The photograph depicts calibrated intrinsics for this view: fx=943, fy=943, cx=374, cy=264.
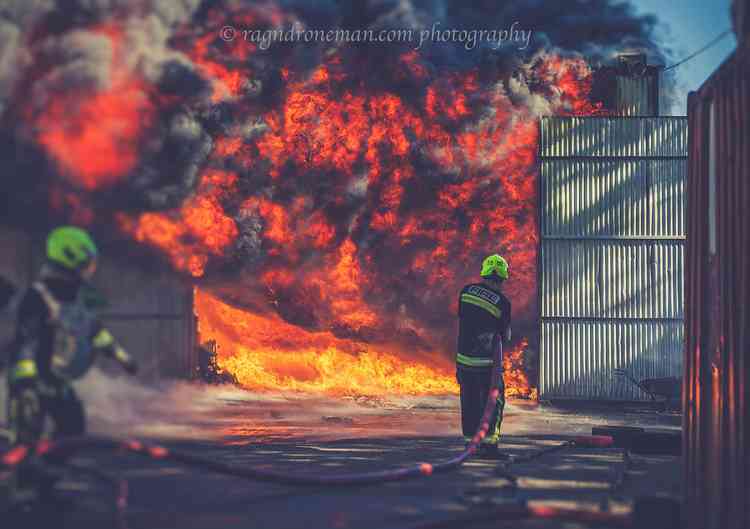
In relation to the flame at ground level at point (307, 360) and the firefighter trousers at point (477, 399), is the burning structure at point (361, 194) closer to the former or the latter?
the flame at ground level at point (307, 360)

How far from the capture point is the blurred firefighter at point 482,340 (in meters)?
10.9

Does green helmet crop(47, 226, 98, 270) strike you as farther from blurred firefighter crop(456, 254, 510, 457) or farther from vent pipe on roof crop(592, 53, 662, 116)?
vent pipe on roof crop(592, 53, 662, 116)

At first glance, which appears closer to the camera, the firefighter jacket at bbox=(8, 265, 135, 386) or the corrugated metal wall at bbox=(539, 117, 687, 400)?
the firefighter jacket at bbox=(8, 265, 135, 386)

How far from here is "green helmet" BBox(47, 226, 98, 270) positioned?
6434mm

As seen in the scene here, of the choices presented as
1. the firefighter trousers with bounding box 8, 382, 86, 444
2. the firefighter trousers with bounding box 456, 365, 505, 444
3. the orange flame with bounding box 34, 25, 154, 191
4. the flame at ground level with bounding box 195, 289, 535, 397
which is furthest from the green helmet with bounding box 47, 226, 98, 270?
the flame at ground level with bounding box 195, 289, 535, 397

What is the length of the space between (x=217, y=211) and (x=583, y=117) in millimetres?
7899

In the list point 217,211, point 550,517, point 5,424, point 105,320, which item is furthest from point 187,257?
point 217,211

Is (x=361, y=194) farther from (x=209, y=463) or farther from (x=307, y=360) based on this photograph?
(x=209, y=463)

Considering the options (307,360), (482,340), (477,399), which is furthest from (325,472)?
(307,360)

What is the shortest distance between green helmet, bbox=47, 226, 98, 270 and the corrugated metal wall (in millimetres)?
13304

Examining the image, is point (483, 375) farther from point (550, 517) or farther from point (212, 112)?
point (212, 112)

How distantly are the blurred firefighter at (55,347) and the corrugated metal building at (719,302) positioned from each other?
14.9 ft

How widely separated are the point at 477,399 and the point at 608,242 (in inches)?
342

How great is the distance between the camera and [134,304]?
720 centimetres
